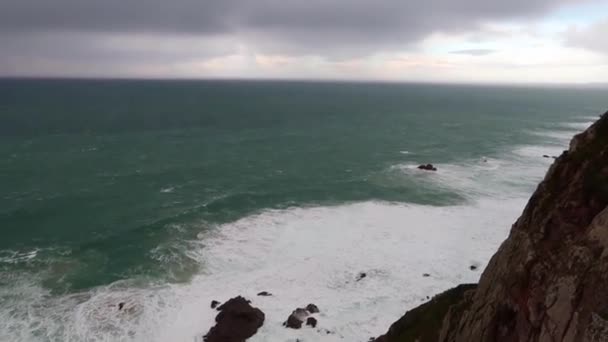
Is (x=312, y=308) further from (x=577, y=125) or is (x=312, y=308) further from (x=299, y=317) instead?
(x=577, y=125)

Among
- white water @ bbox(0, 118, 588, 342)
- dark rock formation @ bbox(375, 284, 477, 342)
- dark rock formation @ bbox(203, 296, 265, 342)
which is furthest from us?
white water @ bbox(0, 118, 588, 342)

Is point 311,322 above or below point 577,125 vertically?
below

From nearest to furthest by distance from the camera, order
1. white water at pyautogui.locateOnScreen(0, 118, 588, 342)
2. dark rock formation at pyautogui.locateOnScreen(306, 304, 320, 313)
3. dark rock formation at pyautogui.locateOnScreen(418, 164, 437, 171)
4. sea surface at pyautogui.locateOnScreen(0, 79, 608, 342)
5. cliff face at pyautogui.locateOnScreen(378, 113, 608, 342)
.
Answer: cliff face at pyautogui.locateOnScreen(378, 113, 608, 342) < white water at pyautogui.locateOnScreen(0, 118, 588, 342) < dark rock formation at pyautogui.locateOnScreen(306, 304, 320, 313) < sea surface at pyautogui.locateOnScreen(0, 79, 608, 342) < dark rock formation at pyautogui.locateOnScreen(418, 164, 437, 171)

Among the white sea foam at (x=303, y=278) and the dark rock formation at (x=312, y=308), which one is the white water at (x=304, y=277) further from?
the dark rock formation at (x=312, y=308)

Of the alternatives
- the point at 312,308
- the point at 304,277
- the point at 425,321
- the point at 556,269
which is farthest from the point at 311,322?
the point at 556,269

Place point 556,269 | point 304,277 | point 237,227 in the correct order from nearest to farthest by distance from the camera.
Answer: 1. point 556,269
2. point 304,277
3. point 237,227

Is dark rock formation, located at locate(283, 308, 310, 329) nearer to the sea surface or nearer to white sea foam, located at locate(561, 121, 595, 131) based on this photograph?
the sea surface

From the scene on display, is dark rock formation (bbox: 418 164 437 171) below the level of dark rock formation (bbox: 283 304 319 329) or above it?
above

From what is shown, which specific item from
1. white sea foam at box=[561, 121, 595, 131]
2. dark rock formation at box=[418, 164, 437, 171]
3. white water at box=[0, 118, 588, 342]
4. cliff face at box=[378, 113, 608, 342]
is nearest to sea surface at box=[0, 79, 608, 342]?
white water at box=[0, 118, 588, 342]

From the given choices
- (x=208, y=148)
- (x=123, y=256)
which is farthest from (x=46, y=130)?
(x=123, y=256)
